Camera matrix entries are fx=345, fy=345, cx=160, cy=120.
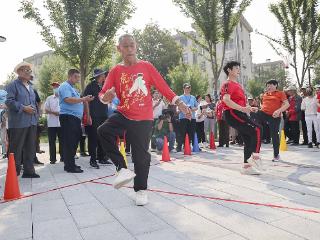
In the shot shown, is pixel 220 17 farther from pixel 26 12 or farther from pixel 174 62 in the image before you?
pixel 174 62

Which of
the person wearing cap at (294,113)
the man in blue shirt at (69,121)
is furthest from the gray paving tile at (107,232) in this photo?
the person wearing cap at (294,113)

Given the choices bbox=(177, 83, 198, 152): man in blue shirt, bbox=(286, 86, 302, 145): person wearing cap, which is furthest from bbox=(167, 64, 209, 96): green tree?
bbox=(177, 83, 198, 152): man in blue shirt

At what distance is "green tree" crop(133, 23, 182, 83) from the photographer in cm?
5062

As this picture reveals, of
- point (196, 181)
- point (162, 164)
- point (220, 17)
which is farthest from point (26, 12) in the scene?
point (196, 181)

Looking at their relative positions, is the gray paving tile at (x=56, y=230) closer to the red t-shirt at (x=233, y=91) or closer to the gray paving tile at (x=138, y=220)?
the gray paving tile at (x=138, y=220)

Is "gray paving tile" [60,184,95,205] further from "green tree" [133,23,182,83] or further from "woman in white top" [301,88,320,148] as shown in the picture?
"green tree" [133,23,182,83]

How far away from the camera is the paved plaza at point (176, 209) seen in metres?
3.13

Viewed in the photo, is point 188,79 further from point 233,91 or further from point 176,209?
point 176,209

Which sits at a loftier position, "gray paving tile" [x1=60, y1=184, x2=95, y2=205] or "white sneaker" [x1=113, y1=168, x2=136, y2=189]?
"white sneaker" [x1=113, y1=168, x2=136, y2=189]

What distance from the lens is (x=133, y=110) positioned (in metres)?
4.23

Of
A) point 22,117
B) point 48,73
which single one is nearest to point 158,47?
point 48,73

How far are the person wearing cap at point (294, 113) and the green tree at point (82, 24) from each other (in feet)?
26.8

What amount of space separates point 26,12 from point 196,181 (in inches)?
515

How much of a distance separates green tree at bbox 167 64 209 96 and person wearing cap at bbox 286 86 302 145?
1127 inches
